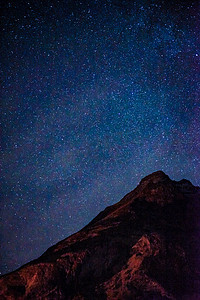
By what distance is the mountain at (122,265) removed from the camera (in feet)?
59.5

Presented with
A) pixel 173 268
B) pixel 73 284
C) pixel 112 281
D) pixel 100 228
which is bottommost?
pixel 173 268

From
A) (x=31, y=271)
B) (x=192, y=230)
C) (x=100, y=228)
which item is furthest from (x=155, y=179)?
(x=31, y=271)

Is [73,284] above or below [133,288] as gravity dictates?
above

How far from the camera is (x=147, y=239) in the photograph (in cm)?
2170

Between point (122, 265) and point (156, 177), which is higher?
point (156, 177)

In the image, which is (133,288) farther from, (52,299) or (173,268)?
(52,299)

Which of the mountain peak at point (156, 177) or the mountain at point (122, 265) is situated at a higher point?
the mountain peak at point (156, 177)

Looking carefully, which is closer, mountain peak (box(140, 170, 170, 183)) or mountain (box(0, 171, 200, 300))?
mountain (box(0, 171, 200, 300))

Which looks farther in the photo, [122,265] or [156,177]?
[156,177]

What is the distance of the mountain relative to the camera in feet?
59.5

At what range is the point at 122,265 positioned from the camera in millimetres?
20391

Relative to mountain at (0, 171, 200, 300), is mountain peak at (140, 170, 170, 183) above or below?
above

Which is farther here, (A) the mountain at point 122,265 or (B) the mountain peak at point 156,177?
(B) the mountain peak at point 156,177

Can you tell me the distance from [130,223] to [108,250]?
167 inches
